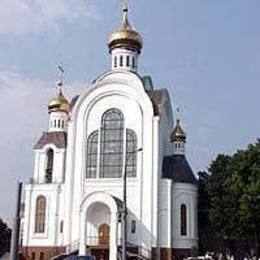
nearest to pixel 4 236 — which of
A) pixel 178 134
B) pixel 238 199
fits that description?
pixel 178 134

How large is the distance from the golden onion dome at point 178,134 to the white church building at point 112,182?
0.09 metres

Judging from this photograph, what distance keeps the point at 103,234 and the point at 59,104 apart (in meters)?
13.1

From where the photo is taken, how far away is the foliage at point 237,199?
3872cm

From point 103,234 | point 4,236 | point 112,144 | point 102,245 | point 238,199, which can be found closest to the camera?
point 238,199

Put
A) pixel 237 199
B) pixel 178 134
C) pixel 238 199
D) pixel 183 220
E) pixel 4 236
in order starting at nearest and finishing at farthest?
pixel 238 199, pixel 237 199, pixel 183 220, pixel 178 134, pixel 4 236

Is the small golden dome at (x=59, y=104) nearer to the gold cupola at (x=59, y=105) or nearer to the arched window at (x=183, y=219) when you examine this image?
the gold cupola at (x=59, y=105)

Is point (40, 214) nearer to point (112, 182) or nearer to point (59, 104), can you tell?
point (112, 182)

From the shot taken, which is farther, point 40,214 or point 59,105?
point 59,105

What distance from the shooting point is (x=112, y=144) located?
4428 centimetres

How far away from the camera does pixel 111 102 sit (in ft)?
149

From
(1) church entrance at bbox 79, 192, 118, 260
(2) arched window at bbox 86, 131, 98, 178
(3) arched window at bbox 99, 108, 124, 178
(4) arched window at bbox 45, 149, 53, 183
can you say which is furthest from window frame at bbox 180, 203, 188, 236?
(4) arched window at bbox 45, 149, 53, 183

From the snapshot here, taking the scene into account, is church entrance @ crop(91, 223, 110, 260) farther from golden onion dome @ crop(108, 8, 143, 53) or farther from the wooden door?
golden onion dome @ crop(108, 8, 143, 53)

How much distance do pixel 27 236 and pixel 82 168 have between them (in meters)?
6.85

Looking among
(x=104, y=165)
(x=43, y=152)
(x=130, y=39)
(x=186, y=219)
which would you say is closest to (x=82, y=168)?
(x=104, y=165)
